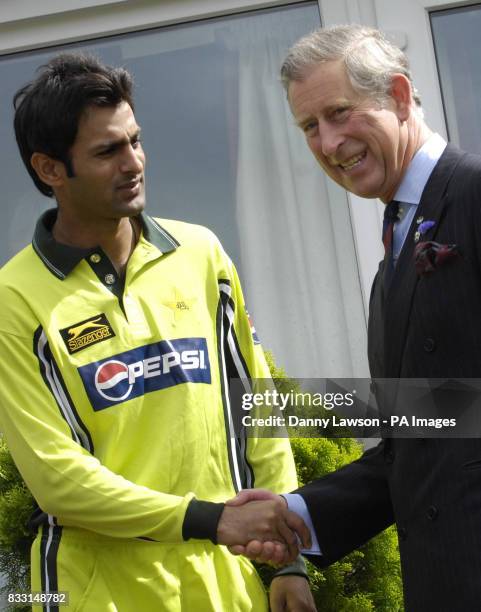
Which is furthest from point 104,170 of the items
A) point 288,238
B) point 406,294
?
point 288,238

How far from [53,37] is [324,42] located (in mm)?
2866

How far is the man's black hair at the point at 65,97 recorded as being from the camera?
11.8 feet

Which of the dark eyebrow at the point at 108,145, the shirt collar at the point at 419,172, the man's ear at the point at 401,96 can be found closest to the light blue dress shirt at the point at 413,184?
the shirt collar at the point at 419,172

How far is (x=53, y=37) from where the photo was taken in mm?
5867

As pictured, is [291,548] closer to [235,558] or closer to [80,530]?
[235,558]

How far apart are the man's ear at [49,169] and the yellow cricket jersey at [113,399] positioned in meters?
0.29

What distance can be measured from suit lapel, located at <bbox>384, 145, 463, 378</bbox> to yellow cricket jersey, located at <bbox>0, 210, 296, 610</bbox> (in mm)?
598

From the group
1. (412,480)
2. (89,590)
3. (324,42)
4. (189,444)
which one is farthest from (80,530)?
(324,42)

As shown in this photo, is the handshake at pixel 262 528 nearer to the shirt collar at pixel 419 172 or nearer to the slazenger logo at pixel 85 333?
the slazenger logo at pixel 85 333

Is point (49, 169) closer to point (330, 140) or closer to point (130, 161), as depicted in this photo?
point (130, 161)

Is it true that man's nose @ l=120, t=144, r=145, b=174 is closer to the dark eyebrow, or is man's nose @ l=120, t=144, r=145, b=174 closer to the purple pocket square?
the dark eyebrow

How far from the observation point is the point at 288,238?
227 inches

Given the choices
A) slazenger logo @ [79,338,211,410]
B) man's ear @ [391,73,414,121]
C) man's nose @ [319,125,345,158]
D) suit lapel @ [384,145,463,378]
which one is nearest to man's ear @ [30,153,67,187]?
slazenger logo @ [79,338,211,410]

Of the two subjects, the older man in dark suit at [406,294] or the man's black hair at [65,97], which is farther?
the man's black hair at [65,97]
